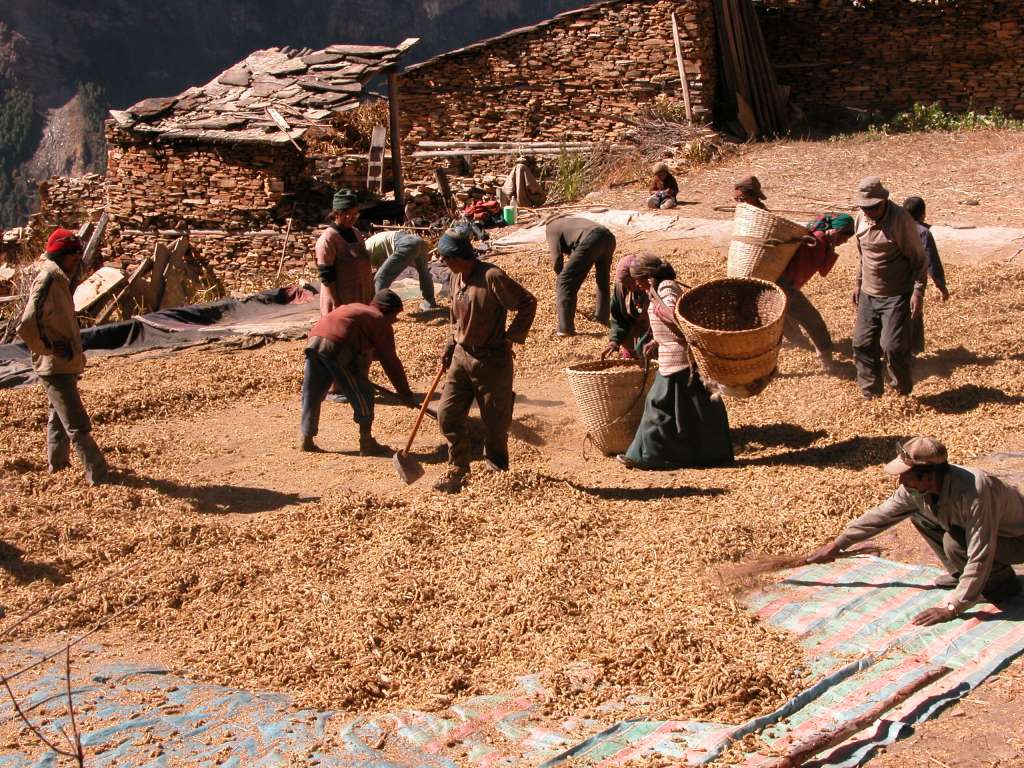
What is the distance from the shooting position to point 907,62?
1895cm

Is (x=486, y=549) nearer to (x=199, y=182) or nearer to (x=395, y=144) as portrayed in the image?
(x=395, y=144)

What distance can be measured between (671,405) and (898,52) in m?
14.4

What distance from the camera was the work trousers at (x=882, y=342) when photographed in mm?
7426

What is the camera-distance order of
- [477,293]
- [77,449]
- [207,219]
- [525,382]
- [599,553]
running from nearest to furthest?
[599,553]
[477,293]
[77,449]
[525,382]
[207,219]

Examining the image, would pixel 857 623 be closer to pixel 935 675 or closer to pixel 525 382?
pixel 935 675

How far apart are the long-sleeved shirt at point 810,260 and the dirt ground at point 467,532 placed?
781 millimetres

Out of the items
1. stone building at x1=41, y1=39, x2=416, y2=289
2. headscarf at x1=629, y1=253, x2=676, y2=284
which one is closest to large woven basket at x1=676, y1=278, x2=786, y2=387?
headscarf at x1=629, y1=253, x2=676, y2=284

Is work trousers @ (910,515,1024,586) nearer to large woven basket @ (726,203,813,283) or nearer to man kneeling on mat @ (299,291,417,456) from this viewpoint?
large woven basket @ (726,203,813,283)

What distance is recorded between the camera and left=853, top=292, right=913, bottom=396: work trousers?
24.4ft

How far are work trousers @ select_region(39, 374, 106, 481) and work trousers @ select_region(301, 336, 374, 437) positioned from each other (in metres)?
1.35

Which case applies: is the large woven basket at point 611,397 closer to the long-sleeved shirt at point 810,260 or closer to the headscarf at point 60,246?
the long-sleeved shirt at point 810,260

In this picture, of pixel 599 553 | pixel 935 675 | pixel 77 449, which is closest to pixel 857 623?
pixel 935 675

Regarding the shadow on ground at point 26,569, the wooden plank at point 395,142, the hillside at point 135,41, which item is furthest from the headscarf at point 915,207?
the hillside at point 135,41

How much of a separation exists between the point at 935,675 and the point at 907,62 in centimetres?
1682
